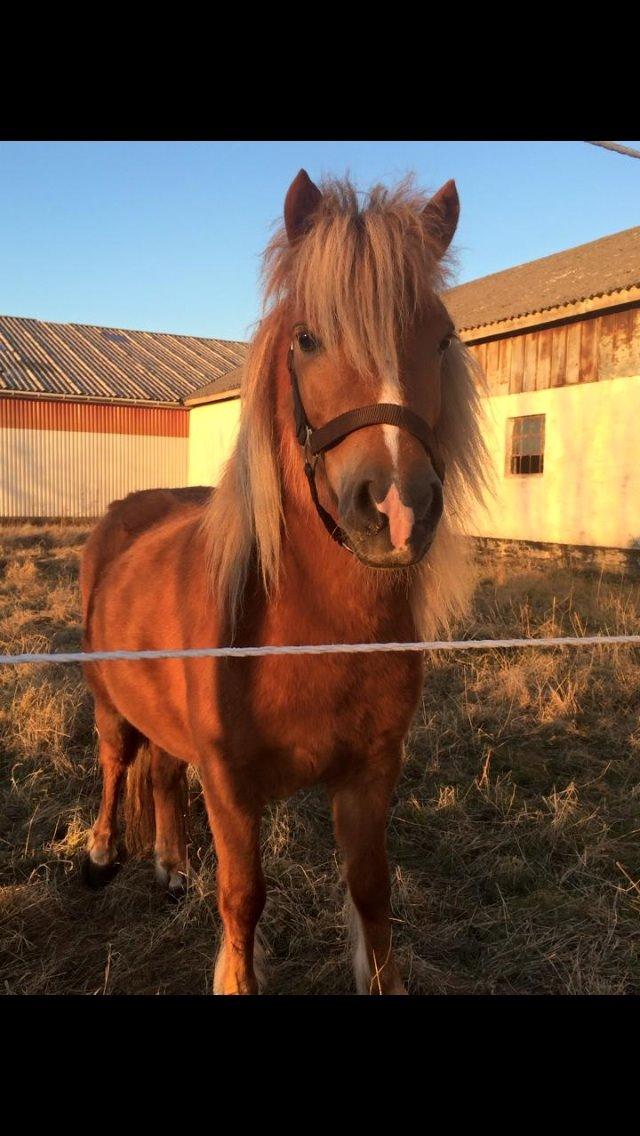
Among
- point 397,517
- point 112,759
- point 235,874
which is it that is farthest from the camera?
point 112,759

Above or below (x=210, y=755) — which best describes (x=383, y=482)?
above

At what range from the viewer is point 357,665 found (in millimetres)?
1746

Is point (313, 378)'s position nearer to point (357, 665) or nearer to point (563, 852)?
point (357, 665)

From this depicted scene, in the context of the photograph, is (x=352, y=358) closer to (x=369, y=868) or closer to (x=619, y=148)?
(x=619, y=148)

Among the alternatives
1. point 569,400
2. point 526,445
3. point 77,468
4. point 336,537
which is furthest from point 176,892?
point 77,468

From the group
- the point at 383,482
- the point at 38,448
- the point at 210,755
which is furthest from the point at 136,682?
the point at 38,448

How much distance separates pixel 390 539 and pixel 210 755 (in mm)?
847

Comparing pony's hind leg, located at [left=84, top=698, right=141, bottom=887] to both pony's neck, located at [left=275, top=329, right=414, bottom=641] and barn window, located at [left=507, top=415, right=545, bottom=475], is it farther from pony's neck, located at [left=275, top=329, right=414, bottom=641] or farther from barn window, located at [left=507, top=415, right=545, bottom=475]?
barn window, located at [left=507, top=415, right=545, bottom=475]

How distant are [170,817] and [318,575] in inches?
69.3

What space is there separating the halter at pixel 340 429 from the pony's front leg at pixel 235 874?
73cm

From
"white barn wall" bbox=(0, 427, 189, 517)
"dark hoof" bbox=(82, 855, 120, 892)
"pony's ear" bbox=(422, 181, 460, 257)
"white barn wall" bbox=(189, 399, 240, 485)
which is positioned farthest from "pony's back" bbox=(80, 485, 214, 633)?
"white barn wall" bbox=(0, 427, 189, 517)

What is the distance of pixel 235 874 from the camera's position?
183cm

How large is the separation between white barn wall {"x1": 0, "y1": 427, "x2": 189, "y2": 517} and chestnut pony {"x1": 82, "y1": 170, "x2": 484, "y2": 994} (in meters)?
17.4

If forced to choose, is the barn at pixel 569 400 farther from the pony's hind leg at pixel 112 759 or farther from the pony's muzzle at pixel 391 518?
the pony's muzzle at pixel 391 518
